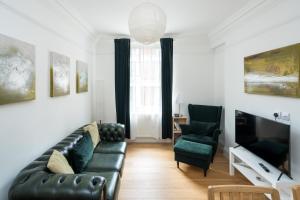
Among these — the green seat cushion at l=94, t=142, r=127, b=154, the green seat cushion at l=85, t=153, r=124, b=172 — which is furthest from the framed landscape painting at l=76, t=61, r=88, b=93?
the green seat cushion at l=85, t=153, r=124, b=172

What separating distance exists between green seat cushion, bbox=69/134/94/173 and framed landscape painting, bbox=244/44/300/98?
265 cm

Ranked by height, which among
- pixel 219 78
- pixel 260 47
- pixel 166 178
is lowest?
pixel 166 178

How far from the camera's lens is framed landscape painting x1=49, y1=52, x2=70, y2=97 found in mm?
2696

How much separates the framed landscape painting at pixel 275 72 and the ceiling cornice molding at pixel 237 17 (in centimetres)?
68

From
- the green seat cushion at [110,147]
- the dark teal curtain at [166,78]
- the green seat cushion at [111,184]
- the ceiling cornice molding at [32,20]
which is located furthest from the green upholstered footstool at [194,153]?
the ceiling cornice molding at [32,20]

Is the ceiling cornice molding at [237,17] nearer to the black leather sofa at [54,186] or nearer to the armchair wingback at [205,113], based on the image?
the armchair wingback at [205,113]

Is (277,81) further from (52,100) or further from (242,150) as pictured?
(52,100)

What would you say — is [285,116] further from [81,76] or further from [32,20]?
[81,76]

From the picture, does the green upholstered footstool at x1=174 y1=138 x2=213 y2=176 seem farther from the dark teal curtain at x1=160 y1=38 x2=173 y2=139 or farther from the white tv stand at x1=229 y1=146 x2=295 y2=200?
the dark teal curtain at x1=160 y1=38 x2=173 y2=139

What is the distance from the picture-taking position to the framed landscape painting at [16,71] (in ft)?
5.70

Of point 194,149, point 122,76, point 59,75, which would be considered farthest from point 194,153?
point 122,76

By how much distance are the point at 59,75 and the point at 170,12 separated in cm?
210

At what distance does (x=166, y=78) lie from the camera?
501cm

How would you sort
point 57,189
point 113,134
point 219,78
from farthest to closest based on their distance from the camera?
1. point 219,78
2. point 113,134
3. point 57,189
